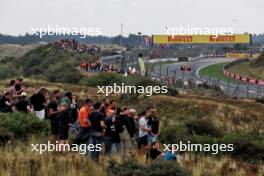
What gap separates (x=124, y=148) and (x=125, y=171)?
361 cm

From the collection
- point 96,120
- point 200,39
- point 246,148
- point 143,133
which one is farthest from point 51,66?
point 96,120

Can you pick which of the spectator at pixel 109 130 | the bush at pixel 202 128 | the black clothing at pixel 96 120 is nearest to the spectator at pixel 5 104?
the spectator at pixel 109 130

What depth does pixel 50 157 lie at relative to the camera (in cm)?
1250

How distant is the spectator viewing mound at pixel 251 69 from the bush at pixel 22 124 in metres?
56.1

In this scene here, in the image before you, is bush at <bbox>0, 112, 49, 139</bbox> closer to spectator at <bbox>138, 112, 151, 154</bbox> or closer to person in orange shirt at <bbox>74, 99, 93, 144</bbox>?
person in orange shirt at <bbox>74, 99, 93, 144</bbox>

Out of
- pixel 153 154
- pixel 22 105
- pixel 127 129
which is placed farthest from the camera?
pixel 22 105

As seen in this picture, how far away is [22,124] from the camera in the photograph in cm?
1566

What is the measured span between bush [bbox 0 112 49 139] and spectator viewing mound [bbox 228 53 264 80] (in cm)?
5615

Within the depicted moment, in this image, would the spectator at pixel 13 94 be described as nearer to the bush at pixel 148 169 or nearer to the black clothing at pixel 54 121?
the black clothing at pixel 54 121

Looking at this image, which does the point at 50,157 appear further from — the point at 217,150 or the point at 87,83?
the point at 87,83

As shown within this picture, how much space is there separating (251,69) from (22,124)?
6495 cm

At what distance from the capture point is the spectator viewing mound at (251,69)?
71.8m

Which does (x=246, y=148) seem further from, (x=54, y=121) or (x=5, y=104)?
(x=5, y=104)

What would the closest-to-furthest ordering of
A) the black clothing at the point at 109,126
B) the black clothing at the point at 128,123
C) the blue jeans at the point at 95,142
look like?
the blue jeans at the point at 95,142 → the black clothing at the point at 109,126 → the black clothing at the point at 128,123
